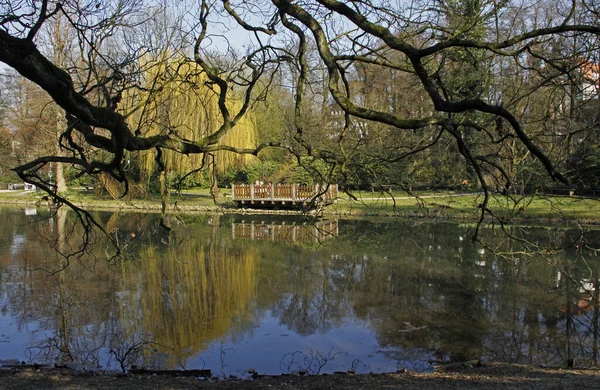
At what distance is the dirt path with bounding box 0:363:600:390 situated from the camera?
501cm

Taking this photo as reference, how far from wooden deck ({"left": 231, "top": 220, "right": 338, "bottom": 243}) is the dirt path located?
9882 millimetres

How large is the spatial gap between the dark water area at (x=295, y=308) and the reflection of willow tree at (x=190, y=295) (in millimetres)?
34

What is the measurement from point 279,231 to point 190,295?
30.8 feet

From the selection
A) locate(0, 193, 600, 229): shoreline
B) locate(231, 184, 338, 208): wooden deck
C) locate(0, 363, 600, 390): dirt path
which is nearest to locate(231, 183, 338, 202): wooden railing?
locate(231, 184, 338, 208): wooden deck

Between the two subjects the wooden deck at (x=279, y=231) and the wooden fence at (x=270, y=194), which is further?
the wooden fence at (x=270, y=194)

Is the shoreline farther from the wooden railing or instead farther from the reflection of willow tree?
the reflection of willow tree

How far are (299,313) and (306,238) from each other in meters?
8.57

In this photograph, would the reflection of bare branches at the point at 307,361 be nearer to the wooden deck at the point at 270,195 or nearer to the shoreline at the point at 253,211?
the shoreline at the point at 253,211

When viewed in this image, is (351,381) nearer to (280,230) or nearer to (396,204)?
(280,230)

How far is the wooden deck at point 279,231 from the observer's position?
17264 millimetres

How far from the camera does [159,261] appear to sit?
12867mm

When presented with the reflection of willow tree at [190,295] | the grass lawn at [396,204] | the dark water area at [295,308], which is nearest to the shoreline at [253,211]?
the grass lawn at [396,204]

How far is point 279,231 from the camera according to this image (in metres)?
19.1

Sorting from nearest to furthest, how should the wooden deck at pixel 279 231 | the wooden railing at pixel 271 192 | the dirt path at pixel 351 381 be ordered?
the dirt path at pixel 351 381 < the wooden deck at pixel 279 231 < the wooden railing at pixel 271 192
